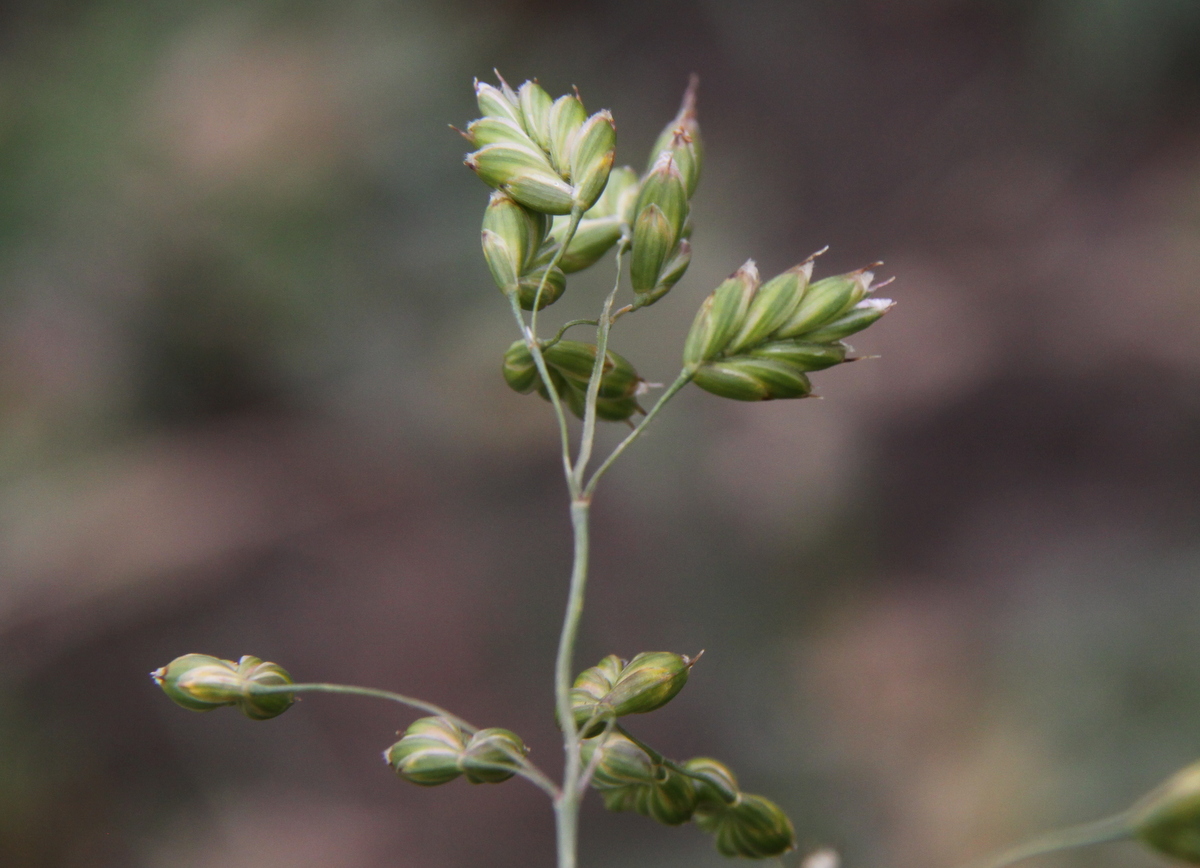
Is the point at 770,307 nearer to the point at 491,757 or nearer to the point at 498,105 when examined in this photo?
the point at 498,105

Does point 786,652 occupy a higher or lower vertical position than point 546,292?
lower

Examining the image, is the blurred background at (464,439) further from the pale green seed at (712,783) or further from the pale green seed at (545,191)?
the pale green seed at (545,191)

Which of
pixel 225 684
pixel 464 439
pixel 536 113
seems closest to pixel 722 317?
pixel 536 113

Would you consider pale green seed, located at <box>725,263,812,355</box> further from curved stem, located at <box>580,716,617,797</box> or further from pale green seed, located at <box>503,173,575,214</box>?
curved stem, located at <box>580,716,617,797</box>

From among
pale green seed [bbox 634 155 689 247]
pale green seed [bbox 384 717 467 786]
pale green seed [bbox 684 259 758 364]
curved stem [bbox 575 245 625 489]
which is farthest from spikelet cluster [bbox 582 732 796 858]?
pale green seed [bbox 634 155 689 247]

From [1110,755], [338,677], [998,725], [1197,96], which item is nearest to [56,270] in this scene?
[338,677]

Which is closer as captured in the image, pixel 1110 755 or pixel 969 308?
pixel 1110 755

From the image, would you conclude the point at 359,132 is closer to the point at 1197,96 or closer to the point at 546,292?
the point at 546,292

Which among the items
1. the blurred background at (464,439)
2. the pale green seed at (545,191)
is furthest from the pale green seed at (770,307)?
the blurred background at (464,439)
